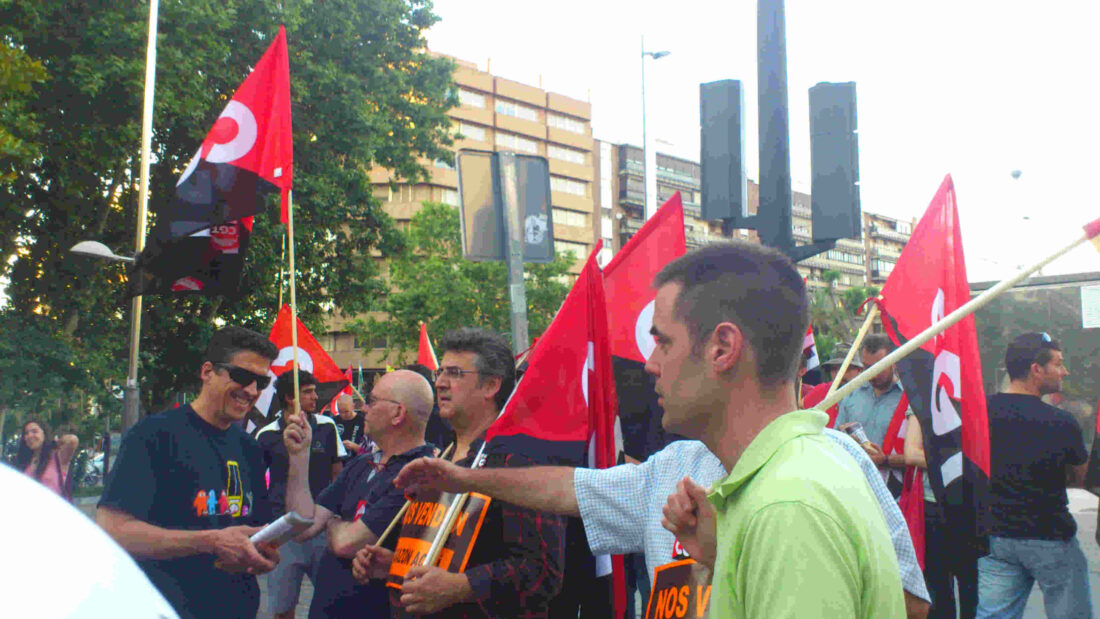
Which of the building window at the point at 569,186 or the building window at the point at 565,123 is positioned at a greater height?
the building window at the point at 565,123

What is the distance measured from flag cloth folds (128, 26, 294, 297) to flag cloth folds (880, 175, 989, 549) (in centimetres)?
378

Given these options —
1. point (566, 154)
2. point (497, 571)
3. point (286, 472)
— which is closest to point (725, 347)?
point (497, 571)

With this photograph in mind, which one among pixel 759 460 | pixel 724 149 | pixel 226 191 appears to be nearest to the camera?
pixel 759 460

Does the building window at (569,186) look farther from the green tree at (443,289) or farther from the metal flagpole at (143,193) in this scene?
the metal flagpole at (143,193)

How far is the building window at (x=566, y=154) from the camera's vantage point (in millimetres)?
86875

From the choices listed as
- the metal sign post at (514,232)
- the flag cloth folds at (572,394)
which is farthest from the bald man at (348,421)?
the flag cloth folds at (572,394)

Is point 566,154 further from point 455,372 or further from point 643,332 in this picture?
point 455,372

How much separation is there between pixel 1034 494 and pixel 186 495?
13.2ft

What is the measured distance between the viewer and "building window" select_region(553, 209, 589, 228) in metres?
83.4

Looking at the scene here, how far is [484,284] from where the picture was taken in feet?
177

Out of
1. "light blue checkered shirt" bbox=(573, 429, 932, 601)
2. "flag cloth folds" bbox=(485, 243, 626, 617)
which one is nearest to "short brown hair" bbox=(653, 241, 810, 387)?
"light blue checkered shirt" bbox=(573, 429, 932, 601)

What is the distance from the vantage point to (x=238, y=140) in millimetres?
6773

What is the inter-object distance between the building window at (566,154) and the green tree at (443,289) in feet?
107

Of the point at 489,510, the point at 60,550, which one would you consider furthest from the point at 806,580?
the point at 489,510
